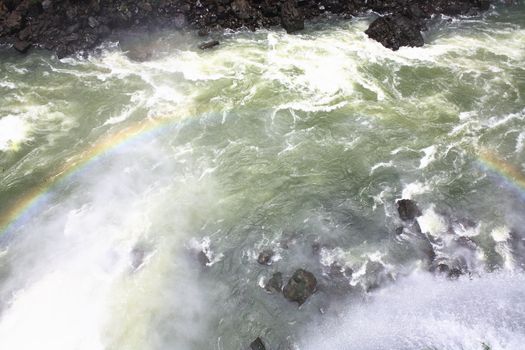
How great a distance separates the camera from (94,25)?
2070 centimetres

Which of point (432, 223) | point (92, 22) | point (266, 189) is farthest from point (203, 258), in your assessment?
point (92, 22)

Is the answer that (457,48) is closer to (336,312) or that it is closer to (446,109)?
(446,109)

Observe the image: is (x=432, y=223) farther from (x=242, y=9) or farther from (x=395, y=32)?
(x=242, y=9)

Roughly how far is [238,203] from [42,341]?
6866mm

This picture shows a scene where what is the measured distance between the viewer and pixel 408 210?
13695mm

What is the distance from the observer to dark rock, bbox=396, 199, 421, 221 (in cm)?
1366

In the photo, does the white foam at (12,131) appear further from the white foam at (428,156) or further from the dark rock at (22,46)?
the white foam at (428,156)

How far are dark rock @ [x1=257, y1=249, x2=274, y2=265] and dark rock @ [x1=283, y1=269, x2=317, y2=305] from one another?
3.45 feet

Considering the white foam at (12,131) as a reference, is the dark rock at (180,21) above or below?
above

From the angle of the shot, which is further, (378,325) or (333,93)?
(333,93)

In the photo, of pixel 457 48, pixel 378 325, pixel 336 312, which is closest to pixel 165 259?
pixel 336 312

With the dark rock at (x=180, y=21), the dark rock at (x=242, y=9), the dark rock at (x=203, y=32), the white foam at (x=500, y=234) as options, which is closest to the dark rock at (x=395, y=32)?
the dark rock at (x=242, y=9)

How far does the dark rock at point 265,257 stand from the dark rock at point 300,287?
3.45ft

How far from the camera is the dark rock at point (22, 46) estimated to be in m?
20.2
